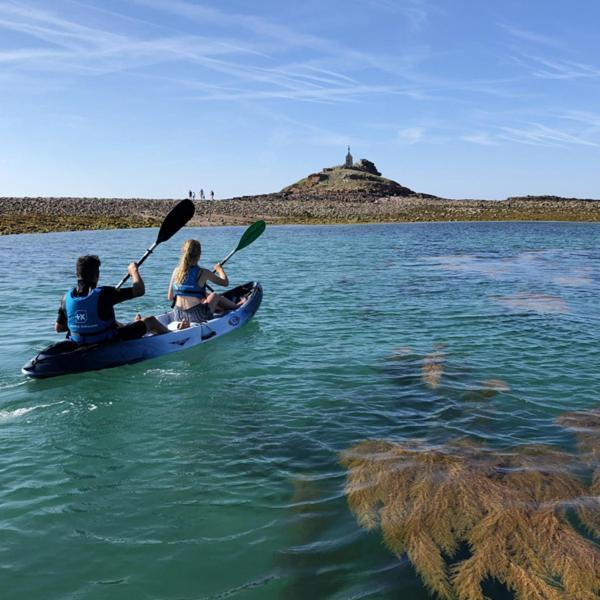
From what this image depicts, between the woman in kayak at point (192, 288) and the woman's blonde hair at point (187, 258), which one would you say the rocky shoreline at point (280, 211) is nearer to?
the woman in kayak at point (192, 288)

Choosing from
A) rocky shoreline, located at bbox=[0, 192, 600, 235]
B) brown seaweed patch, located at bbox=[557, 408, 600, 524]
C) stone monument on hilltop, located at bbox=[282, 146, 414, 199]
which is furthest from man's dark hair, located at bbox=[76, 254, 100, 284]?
stone monument on hilltop, located at bbox=[282, 146, 414, 199]

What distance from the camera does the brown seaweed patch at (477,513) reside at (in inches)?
175

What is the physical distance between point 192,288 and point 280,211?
199ft

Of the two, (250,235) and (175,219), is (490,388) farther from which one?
(250,235)

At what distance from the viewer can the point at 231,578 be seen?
470 centimetres

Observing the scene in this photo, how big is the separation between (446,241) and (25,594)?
41.1 meters

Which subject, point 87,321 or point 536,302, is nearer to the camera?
point 87,321

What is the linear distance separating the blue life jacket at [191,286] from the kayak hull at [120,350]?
67 cm

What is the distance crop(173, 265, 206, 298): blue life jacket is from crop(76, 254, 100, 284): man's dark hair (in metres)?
3.17

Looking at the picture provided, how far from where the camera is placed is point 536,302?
16656mm

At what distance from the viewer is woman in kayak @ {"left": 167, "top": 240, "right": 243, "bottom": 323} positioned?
11883 millimetres

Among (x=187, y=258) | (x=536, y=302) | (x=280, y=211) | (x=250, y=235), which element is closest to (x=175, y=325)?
(x=187, y=258)

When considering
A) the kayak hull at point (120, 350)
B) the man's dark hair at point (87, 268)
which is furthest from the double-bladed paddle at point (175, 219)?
the man's dark hair at point (87, 268)

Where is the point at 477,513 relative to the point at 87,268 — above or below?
below
